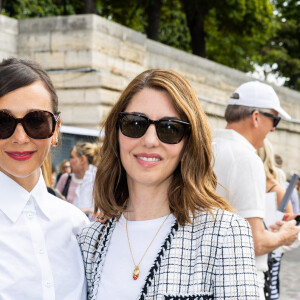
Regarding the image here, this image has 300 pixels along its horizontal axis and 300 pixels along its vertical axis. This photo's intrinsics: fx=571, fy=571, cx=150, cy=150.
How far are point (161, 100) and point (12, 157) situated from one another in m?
0.65

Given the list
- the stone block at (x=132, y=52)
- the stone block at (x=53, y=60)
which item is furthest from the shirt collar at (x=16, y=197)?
the stone block at (x=132, y=52)

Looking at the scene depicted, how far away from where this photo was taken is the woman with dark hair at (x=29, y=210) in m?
2.21

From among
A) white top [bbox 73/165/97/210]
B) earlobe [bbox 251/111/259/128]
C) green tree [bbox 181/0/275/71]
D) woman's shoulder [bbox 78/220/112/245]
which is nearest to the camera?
woman's shoulder [bbox 78/220/112/245]

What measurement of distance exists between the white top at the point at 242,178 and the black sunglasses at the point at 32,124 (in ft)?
4.15

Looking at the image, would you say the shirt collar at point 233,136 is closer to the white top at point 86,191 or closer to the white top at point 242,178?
the white top at point 242,178

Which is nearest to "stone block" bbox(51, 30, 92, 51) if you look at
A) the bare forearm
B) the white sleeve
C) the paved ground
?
the paved ground

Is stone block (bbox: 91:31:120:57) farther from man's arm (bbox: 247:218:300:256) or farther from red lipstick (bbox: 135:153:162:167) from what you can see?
red lipstick (bbox: 135:153:162:167)

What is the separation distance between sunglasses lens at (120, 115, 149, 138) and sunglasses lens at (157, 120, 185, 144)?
0.19 ft

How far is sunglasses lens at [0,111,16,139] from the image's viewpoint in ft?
7.52

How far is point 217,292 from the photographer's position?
6.75 ft

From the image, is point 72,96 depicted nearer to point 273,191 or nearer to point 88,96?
point 88,96

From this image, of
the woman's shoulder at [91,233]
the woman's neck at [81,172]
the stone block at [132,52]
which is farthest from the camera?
the stone block at [132,52]

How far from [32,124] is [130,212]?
548 mm

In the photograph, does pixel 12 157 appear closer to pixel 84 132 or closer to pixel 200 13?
pixel 84 132
